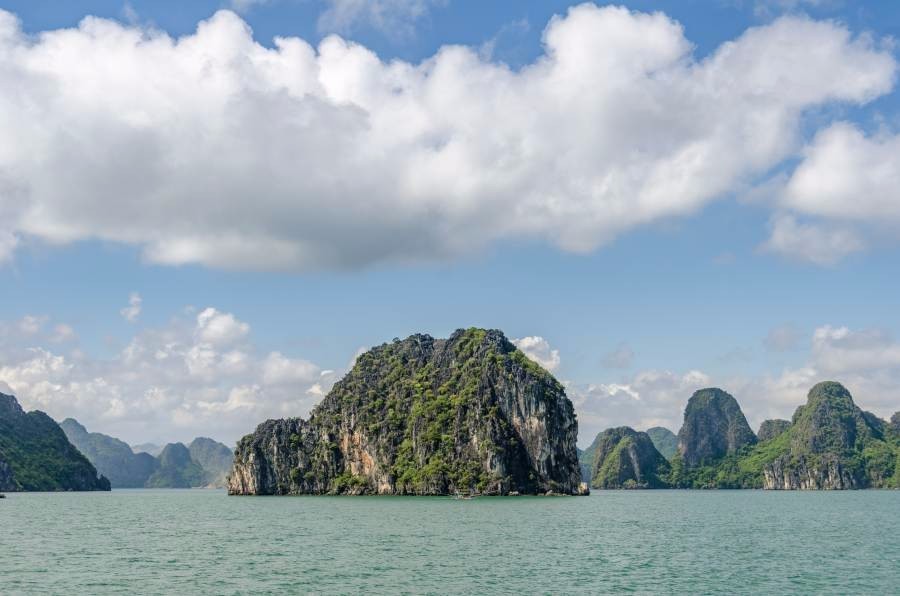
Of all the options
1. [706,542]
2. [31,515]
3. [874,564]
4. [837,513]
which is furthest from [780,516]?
[31,515]

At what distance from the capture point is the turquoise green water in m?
58.5

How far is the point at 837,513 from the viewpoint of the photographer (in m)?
152

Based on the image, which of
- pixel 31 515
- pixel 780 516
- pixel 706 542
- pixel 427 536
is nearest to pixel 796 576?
pixel 706 542

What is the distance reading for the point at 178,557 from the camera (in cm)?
7400

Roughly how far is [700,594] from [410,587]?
20.7m

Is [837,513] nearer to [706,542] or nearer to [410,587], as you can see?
[706,542]

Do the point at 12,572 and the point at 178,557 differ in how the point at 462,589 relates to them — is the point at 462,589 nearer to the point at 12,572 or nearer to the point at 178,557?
the point at 178,557

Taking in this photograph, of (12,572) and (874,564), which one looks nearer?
(12,572)

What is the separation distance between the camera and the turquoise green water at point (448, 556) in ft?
192

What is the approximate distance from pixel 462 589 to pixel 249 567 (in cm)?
2109

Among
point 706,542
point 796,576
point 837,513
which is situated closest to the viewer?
point 796,576

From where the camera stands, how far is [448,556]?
74250mm

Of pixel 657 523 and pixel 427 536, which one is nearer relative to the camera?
pixel 427 536

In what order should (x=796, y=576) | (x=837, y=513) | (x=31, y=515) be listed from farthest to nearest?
(x=837, y=513) → (x=31, y=515) → (x=796, y=576)
